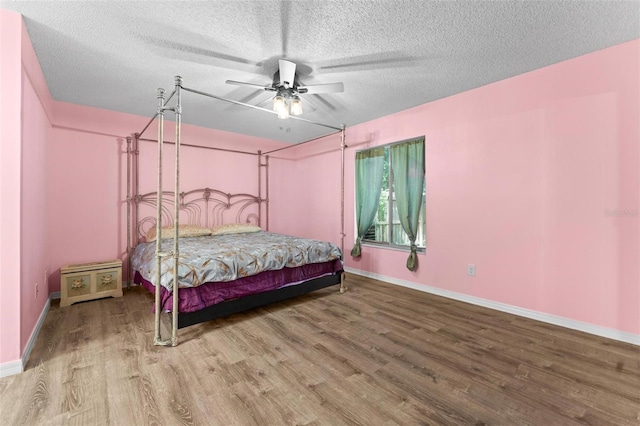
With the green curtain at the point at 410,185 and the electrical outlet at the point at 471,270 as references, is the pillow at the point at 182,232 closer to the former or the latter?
the green curtain at the point at 410,185

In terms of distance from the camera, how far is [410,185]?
13.4 feet

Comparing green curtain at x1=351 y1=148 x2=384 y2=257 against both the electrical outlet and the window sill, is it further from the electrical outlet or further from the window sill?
the electrical outlet

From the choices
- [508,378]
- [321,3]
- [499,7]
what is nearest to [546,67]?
[499,7]

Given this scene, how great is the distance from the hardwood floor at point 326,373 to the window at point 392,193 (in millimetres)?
1474

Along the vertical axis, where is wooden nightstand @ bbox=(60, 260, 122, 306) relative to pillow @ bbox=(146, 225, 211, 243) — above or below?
below

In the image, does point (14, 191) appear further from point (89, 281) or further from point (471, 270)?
point (471, 270)

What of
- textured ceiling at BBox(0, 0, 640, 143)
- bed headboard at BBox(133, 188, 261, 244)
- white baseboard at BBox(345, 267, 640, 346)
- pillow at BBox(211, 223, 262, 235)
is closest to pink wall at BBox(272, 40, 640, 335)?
white baseboard at BBox(345, 267, 640, 346)

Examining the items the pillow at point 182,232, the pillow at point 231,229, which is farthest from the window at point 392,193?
the pillow at point 182,232

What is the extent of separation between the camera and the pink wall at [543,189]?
97.7 inches

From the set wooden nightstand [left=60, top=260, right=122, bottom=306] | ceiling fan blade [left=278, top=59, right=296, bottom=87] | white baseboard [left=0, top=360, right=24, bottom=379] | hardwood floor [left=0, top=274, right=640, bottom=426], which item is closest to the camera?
hardwood floor [left=0, top=274, right=640, bottom=426]

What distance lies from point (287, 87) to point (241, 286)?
2.09 m

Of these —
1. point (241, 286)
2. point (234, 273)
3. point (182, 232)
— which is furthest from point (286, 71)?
point (182, 232)

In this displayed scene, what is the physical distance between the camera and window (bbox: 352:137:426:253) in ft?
13.2

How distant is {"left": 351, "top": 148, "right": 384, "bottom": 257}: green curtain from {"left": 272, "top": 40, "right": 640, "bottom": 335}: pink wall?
0.65m
